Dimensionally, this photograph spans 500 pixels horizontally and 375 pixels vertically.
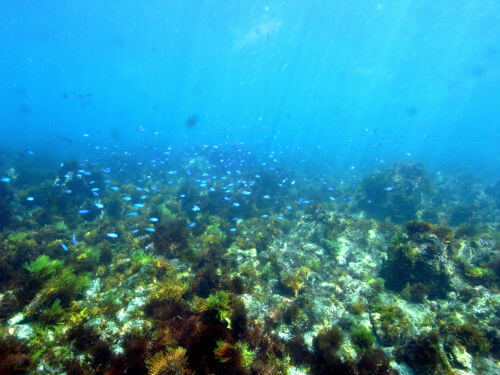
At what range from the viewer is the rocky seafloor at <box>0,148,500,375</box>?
13.3 ft

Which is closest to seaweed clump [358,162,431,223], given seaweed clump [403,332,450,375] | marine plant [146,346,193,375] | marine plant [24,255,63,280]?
seaweed clump [403,332,450,375]

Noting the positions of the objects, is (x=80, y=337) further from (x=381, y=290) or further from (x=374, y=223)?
(x=374, y=223)

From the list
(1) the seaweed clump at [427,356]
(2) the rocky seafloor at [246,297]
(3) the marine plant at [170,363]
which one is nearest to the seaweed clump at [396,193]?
(2) the rocky seafloor at [246,297]

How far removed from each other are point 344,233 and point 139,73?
86.8 meters

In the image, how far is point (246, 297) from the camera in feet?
19.3

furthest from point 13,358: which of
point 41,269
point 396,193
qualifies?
point 396,193

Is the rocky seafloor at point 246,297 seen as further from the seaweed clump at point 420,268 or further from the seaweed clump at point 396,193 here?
the seaweed clump at point 396,193

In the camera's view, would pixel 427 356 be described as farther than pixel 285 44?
No

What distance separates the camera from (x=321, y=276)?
8.27 metres

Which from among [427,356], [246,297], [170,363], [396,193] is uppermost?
[396,193]

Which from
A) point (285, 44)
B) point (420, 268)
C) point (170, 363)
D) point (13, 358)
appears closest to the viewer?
point (13, 358)

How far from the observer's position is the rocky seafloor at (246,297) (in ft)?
13.3

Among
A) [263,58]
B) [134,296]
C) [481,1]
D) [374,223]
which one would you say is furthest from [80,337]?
[263,58]

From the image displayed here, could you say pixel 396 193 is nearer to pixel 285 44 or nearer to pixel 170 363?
pixel 170 363
